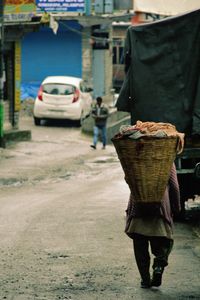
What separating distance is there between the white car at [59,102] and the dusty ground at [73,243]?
10.8 metres

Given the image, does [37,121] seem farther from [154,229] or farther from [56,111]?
[154,229]

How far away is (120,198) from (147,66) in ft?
12.0

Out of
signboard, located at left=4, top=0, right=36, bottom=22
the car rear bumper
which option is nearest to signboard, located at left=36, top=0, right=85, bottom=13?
the car rear bumper

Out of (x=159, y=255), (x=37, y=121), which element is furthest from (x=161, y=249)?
(x=37, y=121)

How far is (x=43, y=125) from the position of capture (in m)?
33.8

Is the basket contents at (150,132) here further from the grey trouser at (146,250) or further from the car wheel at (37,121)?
the car wheel at (37,121)

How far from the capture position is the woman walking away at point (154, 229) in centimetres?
860

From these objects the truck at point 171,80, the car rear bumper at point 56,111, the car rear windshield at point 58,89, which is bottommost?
the car rear bumper at point 56,111

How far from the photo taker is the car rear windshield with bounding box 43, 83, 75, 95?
Result: 33.0 meters

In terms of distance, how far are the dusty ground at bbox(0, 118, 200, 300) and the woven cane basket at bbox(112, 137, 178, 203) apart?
1080 millimetres

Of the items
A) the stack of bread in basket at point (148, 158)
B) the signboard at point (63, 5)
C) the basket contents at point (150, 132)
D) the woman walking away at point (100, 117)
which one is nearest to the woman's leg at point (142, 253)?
the stack of bread in basket at point (148, 158)

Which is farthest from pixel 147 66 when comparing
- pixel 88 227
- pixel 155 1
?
pixel 155 1

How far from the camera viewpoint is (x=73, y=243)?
1149 centimetres

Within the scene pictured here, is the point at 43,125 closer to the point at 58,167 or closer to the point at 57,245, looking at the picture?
the point at 58,167
